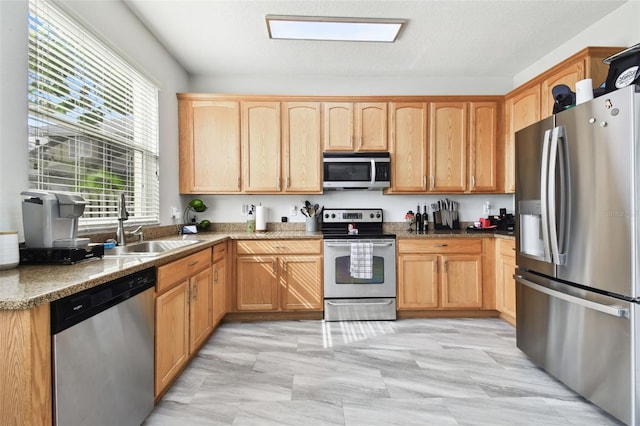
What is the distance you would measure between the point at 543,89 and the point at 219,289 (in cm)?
344

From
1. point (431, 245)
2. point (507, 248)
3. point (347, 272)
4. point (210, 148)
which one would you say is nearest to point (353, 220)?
point (347, 272)

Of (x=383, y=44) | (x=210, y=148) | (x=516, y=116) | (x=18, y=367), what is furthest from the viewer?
(x=210, y=148)

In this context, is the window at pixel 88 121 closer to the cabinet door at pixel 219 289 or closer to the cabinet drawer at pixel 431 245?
the cabinet door at pixel 219 289

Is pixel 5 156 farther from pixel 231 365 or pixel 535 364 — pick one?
pixel 535 364

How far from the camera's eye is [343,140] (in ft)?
12.5

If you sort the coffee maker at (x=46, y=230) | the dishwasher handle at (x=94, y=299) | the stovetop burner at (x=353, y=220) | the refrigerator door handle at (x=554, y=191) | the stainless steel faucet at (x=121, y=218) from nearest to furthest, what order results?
the dishwasher handle at (x=94, y=299) < the coffee maker at (x=46, y=230) < the refrigerator door handle at (x=554, y=191) < the stainless steel faucet at (x=121, y=218) < the stovetop burner at (x=353, y=220)

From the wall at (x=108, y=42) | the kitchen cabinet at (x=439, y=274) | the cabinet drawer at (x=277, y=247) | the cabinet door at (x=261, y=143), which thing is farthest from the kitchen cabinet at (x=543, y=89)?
the wall at (x=108, y=42)

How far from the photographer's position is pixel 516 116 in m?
3.61

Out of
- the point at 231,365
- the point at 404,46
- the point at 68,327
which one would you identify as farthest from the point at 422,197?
the point at 68,327

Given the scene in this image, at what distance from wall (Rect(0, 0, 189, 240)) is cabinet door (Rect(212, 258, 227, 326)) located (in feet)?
2.48

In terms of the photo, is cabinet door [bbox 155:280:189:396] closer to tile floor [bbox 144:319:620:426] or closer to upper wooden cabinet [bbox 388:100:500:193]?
tile floor [bbox 144:319:620:426]

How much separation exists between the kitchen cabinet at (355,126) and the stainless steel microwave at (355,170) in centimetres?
9

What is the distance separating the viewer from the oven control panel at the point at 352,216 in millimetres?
4043

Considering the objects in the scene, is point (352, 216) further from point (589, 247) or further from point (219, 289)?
point (589, 247)
